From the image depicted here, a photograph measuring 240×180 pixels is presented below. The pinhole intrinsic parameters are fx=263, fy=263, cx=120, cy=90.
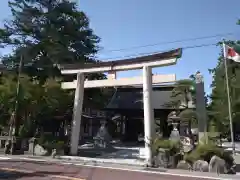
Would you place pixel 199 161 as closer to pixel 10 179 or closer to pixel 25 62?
pixel 10 179

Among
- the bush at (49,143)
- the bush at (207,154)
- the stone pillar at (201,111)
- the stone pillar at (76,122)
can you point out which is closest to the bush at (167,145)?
the bush at (207,154)

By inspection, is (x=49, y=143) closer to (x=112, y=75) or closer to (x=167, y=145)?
(x=112, y=75)

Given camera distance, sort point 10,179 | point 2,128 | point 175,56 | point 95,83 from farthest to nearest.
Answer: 1. point 2,128
2. point 95,83
3. point 175,56
4. point 10,179

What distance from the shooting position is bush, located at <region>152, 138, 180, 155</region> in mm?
14867

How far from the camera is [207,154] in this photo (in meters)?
13.7

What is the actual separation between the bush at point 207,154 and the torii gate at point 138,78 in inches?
102

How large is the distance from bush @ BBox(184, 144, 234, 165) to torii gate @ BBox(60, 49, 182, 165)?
102 inches

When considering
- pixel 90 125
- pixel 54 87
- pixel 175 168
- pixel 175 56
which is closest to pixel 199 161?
pixel 175 168

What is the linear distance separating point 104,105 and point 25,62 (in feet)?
31.6

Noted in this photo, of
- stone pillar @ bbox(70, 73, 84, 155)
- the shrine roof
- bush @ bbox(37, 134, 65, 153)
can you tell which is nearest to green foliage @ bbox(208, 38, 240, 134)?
the shrine roof

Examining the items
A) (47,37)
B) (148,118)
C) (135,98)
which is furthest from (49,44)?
(148,118)

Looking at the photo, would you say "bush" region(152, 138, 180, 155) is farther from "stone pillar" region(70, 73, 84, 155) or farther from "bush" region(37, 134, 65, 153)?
"bush" region(37, 134, 65, 153)

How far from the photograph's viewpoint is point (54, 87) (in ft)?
70.4

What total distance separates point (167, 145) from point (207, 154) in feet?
7.49
